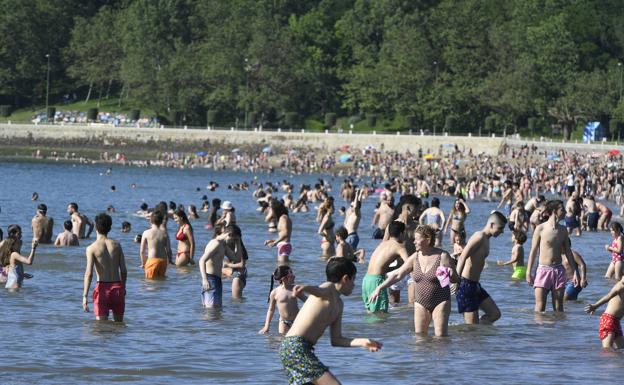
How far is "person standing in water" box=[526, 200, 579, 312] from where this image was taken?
17359 millimetres

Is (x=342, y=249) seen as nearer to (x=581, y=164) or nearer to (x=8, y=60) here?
(x=581, y=164)

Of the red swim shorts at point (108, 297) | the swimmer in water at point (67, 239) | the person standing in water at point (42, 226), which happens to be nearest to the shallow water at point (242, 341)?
the red swim shorts at point (108, 297)

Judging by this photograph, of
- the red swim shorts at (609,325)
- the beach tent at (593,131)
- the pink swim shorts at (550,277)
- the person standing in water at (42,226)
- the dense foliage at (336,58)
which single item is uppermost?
the dense foliage at (336,58)

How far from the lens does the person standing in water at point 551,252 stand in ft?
57.0

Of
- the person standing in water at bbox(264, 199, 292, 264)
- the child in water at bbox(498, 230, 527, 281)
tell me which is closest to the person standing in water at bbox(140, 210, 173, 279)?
the person standing in water at bbox(264, 199, 292, 264)

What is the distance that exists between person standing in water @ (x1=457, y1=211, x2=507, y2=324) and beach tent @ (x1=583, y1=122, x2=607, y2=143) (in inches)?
3215

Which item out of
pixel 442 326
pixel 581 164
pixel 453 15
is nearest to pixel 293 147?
pixel 453 15

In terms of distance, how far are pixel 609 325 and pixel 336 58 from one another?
10319 cm

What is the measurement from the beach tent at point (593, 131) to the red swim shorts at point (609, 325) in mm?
82698

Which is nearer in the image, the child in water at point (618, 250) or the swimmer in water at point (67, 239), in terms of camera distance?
the child in water at point (618, 250)

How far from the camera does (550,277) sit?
17594mm

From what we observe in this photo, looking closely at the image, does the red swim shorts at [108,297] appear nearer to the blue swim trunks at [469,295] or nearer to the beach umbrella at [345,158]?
the blue swim trunks at [469,295]

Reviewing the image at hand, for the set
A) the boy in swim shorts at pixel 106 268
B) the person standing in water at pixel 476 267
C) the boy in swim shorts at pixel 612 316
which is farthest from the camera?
the person standing in water at pixel 476 267

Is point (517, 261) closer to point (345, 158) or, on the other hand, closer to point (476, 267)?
point (476, 267)
